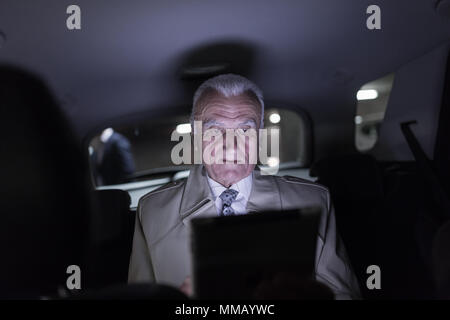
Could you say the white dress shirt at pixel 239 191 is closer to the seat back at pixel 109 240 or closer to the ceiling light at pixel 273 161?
the ceiling light at pixel 273 161

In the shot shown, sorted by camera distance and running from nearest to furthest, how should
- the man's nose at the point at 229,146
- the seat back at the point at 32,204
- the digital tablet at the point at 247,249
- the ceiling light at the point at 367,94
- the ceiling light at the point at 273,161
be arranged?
the digital tablet at the point at 247,249
the seat back at the point at 32,204
the man's nose at the point at 229,146
the ceiling light at the point at 273,161
the ceiling light at the point at 367,94

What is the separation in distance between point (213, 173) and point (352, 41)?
2.22 feet

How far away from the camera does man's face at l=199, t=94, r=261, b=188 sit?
1.22m

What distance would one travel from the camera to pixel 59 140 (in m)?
1.22

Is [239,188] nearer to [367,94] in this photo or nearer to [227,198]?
[227,198]

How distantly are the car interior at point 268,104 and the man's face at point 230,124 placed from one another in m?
0.13

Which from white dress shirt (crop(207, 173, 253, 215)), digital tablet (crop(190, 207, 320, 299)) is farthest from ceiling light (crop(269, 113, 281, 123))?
digital tablet (crop(190, 207, 320, 299))

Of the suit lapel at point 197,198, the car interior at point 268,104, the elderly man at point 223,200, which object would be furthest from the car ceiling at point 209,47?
the suit lapel at point 197,198

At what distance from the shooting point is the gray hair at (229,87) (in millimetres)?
1255

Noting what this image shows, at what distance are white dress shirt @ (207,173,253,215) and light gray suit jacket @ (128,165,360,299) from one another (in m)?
0.01

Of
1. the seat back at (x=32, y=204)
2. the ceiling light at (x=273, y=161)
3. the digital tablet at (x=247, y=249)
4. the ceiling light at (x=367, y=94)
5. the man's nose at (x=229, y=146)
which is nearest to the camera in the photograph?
the digital tablet at (x=247, y=249)

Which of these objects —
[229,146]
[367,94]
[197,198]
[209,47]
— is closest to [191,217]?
[197,198]

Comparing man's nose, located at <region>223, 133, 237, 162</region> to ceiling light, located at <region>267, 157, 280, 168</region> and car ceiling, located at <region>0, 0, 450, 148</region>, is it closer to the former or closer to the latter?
ceiling light, located at <region>267, 157, 280, 168</region>

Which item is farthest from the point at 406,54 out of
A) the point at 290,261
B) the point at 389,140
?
the point at 290,261
